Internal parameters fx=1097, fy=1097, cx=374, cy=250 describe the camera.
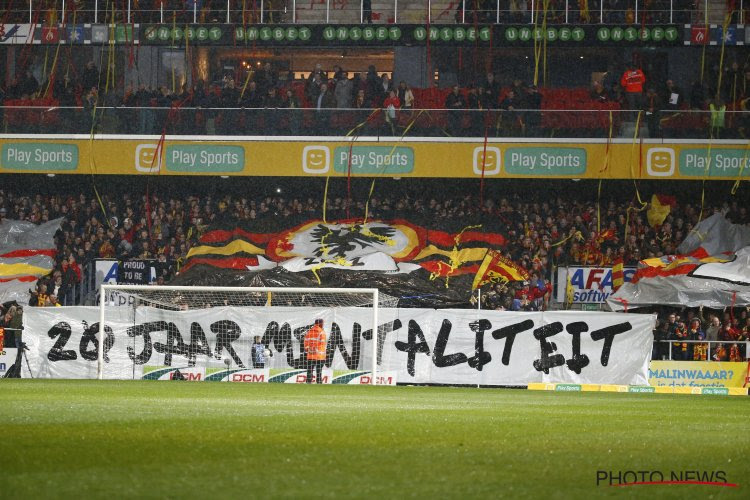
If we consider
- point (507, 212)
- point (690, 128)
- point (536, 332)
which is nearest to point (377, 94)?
point (507, 212)

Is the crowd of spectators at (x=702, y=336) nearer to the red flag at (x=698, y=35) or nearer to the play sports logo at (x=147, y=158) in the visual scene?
the red flag at (x=698, y=35)

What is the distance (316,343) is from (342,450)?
44.1ft

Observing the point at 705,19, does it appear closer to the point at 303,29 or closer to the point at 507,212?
the point at 507,212

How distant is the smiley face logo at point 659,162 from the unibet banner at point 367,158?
2 cm

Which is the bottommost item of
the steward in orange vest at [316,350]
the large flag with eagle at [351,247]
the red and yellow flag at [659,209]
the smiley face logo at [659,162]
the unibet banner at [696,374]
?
the unibet banner at [696,374]

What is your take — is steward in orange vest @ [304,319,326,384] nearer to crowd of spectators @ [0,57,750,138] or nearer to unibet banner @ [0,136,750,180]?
unibet banner @ [0,136,750,180]

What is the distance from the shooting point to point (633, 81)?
27234mm

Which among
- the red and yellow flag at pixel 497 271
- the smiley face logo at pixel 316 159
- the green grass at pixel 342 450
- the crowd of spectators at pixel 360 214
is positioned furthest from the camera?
the smiley face logo at pixel 316 159

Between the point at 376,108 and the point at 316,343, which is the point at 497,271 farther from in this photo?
the point at 316,343

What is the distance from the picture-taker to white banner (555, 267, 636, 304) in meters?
25.8

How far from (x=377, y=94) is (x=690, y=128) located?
7.80 m

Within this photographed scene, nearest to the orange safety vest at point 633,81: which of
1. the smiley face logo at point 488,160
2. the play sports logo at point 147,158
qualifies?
the smiley face logo at point 488,160

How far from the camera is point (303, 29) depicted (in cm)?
2980

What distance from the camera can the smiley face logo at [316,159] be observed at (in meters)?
27.5
